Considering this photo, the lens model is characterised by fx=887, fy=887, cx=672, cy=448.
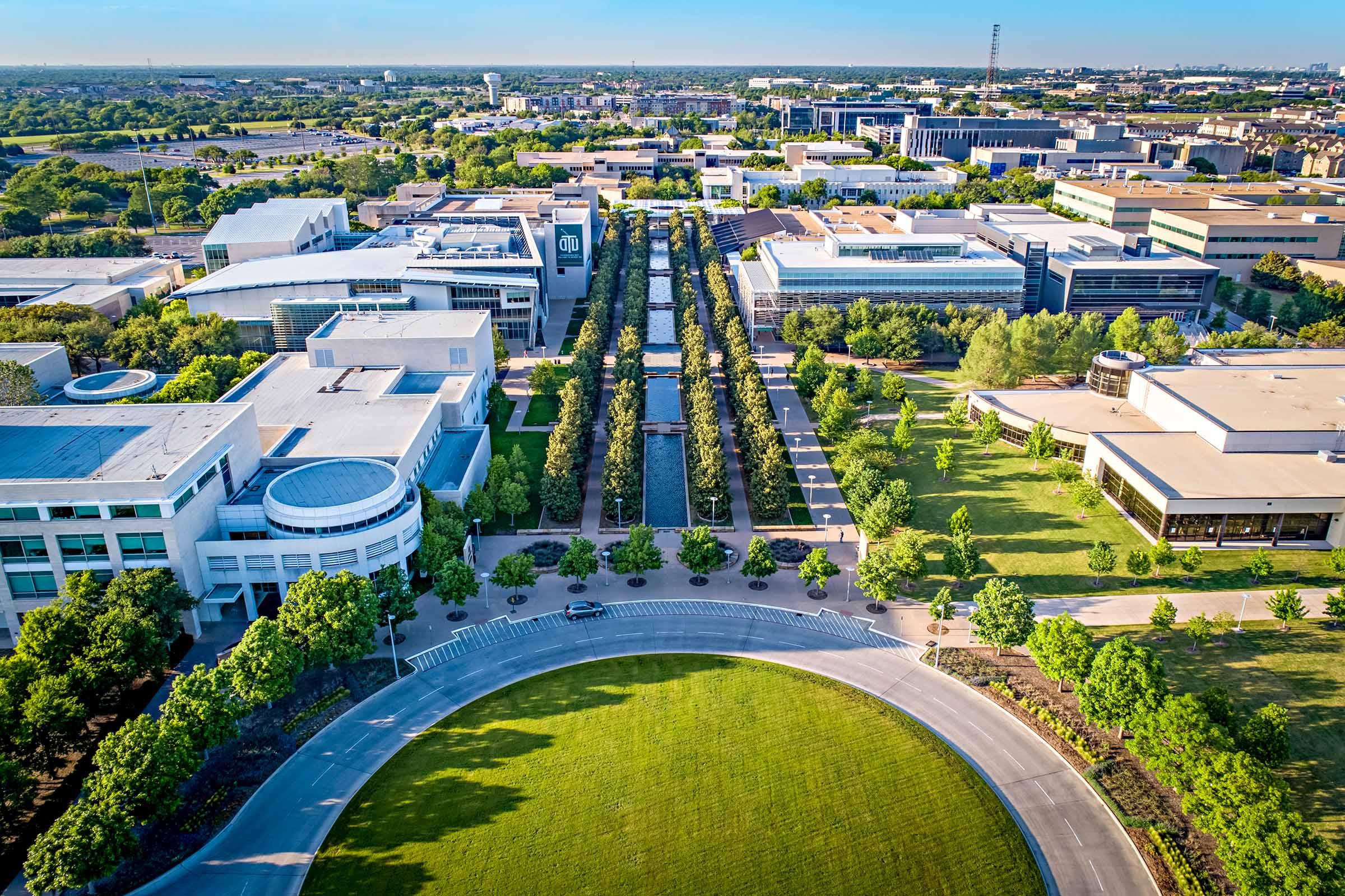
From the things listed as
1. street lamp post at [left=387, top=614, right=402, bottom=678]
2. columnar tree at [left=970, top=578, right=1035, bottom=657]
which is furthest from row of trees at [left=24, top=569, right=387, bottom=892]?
columnar tree at [left=970, top=578, right=1035, bottom=657]

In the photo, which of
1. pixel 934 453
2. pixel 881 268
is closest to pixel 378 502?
pixel 934 453

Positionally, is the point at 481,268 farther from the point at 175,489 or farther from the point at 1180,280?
the point at 1180,280

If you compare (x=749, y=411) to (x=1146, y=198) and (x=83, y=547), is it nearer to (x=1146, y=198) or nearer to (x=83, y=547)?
(x=83, y=547)

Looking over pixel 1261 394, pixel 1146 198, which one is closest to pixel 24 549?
pixel 1261 394

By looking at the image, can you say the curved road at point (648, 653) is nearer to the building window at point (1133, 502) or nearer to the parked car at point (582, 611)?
the parked car at point (582, 611)

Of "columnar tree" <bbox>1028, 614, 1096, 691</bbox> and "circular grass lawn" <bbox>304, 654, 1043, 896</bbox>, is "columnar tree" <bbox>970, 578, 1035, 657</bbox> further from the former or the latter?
"circular grass lawn" <bbox>304, 654, 1043, 896</bbox>

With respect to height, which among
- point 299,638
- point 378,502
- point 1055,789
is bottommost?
point 1055,789
